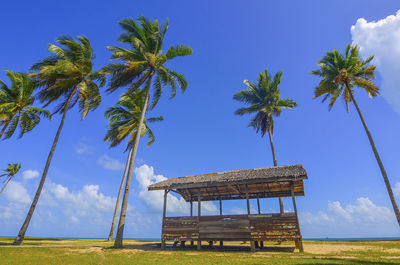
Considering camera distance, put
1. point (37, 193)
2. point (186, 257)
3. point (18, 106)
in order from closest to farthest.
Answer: point (186, 257) → point (37, 193) → point (18, 106)

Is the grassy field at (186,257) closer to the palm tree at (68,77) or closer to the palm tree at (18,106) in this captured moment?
the palm tree at (68,77)

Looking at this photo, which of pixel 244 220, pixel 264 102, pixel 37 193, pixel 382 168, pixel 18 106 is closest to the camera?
pixel 244 220

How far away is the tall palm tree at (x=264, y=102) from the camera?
85.5 feet

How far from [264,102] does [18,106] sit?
26.8 meters

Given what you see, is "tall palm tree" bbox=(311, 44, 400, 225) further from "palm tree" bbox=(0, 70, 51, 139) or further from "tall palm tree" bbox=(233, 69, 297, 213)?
"palm tree" bbox=(0, 70, 51, 139)

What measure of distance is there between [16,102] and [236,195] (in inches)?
912

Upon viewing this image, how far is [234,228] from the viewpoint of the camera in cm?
1366

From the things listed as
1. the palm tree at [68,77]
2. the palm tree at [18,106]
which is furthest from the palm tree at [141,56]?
the palm tree at [18,106]

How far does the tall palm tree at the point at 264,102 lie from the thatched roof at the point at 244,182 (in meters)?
9.05

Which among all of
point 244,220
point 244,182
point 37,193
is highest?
point 244,182

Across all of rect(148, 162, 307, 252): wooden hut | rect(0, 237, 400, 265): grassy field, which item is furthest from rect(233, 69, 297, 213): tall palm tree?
rect(0, 237, 400, 265): grassy field

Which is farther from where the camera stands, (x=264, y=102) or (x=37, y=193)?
(x=264, y=102)

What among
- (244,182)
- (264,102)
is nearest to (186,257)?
(244,182)

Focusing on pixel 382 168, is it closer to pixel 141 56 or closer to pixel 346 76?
pixel 346 76
